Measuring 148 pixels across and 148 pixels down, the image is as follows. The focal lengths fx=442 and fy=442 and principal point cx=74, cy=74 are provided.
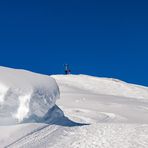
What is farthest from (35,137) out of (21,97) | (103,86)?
(103,86)

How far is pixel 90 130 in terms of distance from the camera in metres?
9.36

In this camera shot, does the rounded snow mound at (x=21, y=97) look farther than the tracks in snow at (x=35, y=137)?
Yes

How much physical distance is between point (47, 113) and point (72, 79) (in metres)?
19.1

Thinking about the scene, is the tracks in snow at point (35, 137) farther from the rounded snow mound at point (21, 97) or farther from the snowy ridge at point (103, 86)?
the snowy ridge at point (103, 86)

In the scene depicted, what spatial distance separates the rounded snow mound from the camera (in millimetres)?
A: 9094

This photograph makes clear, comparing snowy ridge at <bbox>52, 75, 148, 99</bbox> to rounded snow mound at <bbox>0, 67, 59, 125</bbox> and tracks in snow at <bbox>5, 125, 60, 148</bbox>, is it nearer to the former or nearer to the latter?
rounded snow mound at <bbox>0, 67, 59, 125</bbox>

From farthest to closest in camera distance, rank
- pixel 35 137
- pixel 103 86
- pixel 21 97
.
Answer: pixel 103 86 < pixel 21 97 < pixel 35 137

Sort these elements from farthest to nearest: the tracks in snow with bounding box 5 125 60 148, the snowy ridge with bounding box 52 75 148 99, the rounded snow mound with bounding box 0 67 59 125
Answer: the snowy ridge with bounding box 52 75 148 99, the rounded snow mound with bounding box 0 67 59 125, the tracks in snow with bounding box 5 125 60 148

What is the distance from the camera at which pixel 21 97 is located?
932 cm

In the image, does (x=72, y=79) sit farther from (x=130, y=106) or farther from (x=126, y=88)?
(x=130, y=106)

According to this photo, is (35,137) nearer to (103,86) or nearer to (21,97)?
(21,97)

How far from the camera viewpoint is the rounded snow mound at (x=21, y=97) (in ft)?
29.8

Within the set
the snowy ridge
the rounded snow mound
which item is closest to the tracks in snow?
the rounded snow mound

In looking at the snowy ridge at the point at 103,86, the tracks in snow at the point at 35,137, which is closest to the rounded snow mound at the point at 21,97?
the tracks in snow at the point at 35,137
